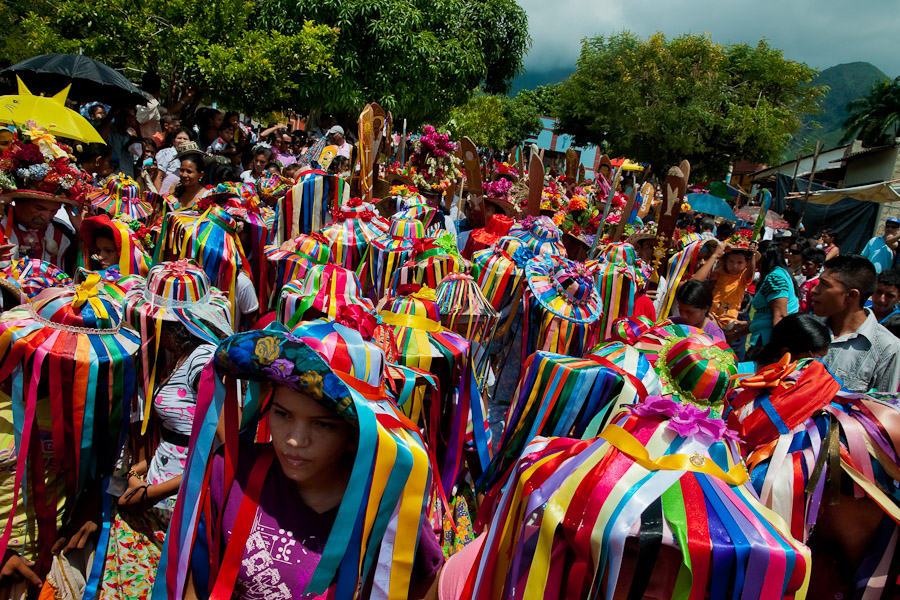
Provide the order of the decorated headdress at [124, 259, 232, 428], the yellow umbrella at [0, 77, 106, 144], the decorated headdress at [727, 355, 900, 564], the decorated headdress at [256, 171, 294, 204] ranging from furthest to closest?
1. the decorated headdress at [256, 171, 294, 204]
2. the yellow umbrella at [0, 77, 106, 144]
3. the decorated headdress at [124, 259, 232, 428]
4. the decorated headdress at [727, 355, 900, 564]

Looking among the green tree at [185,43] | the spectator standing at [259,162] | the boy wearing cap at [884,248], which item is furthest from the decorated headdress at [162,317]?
the boy wearing cap at [884,248]

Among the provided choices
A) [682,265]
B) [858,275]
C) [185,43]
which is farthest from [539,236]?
[185,43]

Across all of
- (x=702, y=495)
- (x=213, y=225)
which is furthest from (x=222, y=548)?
(x=213, y=225)

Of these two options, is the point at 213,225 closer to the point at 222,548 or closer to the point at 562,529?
the point at 222,548

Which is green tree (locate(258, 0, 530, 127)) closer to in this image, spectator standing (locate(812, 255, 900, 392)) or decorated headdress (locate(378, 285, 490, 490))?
decorated headdress (locate(378, 285, 490, 490))

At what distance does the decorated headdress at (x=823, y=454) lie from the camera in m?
1.77

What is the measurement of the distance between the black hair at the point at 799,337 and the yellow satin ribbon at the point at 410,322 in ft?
5.62

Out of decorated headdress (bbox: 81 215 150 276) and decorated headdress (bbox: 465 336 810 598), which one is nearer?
decorated headdress (bbox: 465 336 810 598)

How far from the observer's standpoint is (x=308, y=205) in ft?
21.3

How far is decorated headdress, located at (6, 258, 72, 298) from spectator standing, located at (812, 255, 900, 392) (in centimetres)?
427

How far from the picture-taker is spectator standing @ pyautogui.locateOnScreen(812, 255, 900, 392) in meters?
3.55

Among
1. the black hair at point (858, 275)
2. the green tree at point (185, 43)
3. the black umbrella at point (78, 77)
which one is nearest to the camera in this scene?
the black hair at point (858, 275)

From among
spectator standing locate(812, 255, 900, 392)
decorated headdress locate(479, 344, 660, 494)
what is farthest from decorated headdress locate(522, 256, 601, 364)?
spectator standing locate(812, 255, 900, 392)

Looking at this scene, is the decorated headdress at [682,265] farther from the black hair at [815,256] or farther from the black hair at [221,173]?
the black hair at [221,173]
